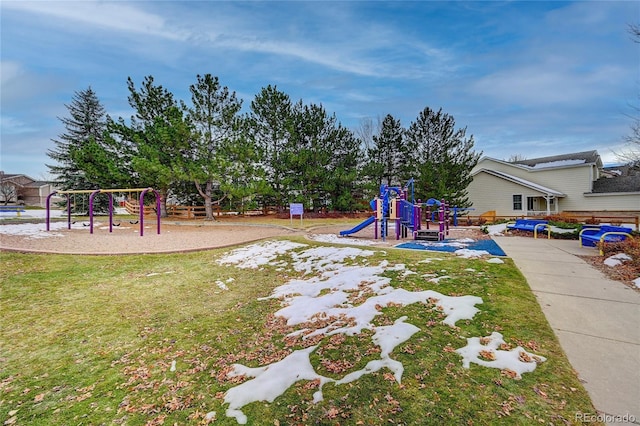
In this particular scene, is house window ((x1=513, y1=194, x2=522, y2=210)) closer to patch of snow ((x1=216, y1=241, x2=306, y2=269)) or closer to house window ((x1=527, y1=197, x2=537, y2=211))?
house window ((x1=527, y1=197, x2=537, y2=211))

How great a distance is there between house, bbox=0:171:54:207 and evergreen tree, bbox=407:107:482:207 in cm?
5421

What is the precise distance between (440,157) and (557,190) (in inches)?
334

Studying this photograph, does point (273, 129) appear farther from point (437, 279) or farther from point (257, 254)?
point (437, 279)

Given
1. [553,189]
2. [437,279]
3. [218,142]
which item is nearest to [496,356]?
[437,279]

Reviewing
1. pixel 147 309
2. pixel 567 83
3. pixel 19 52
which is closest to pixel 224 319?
pixel 147 309

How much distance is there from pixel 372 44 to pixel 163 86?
17.5m

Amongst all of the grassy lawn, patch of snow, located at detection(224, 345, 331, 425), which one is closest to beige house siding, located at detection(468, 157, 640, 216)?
the grassy lawn

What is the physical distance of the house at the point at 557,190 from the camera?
61.6 feet

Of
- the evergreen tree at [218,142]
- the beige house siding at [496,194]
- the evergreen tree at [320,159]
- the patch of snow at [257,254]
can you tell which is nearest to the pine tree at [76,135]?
the evergreen tree at [218,142]

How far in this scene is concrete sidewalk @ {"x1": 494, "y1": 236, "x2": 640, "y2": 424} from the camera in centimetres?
219

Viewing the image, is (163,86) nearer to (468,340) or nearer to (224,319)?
(224,319)

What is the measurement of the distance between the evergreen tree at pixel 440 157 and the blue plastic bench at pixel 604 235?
944 cm

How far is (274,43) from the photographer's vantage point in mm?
12250

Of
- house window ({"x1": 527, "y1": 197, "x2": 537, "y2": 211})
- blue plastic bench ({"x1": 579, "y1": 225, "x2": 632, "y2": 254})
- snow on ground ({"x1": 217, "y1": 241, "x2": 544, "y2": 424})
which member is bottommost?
snow on ground ({"x1": 217, "y1": 241, "x2": 544, "y2": 424})
